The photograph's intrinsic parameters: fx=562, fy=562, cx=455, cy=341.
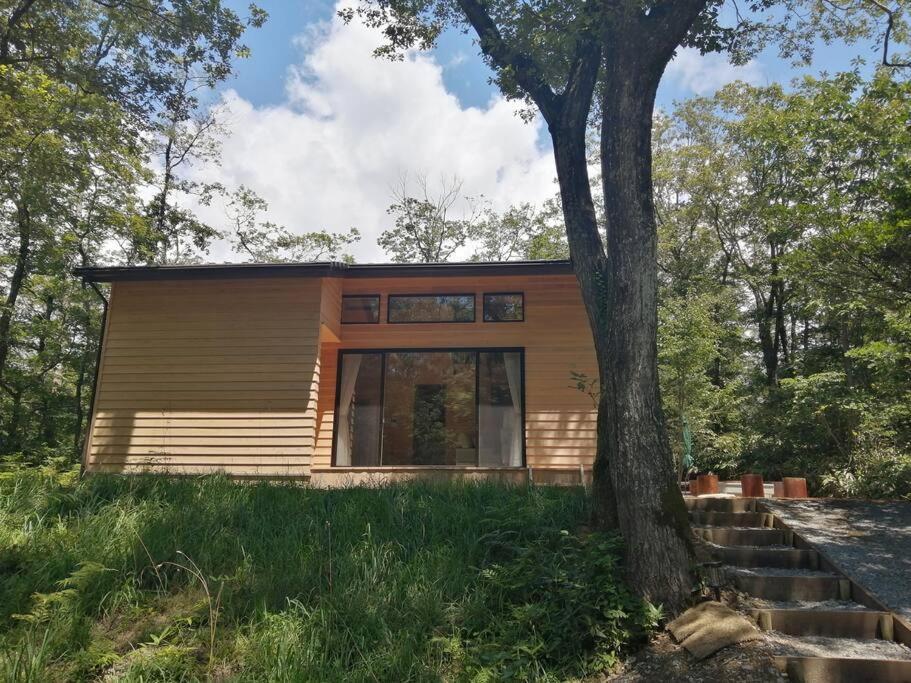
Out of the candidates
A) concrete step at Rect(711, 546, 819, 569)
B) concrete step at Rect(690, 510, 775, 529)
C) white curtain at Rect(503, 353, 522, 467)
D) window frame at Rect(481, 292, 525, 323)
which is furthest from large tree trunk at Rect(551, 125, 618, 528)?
white curtain at Rect(503, 353, 522, 467)

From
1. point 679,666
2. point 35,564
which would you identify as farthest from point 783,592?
point 35,564

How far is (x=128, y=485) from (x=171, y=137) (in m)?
17.6

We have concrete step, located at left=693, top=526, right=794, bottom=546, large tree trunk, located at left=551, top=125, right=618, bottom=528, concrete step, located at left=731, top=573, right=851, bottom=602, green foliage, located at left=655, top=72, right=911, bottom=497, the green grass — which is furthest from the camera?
green foliage, located at left=655, top=72, right=911, bottom=497

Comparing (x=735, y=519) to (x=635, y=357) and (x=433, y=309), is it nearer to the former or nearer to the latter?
(x=635, y=357)

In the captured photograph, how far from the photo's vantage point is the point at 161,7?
9227 mm

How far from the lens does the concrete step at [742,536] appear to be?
550cm

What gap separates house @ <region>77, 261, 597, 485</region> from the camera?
8.46 m

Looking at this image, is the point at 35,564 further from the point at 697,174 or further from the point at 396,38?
the point at 697,174

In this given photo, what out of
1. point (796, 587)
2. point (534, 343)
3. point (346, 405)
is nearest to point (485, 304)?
point (534, 343)

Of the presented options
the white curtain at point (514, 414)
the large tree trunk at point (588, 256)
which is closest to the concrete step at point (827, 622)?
the large tree trunk at point (588, 256)

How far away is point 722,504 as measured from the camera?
20.6ft

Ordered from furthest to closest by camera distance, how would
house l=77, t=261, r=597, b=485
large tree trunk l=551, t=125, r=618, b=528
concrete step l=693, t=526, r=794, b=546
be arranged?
house l=77, t=261, r=597, b=485 < concrete step l=693, t=526, r=794, b=546 < large tree trunk l=551, t=125, r=618, b=528

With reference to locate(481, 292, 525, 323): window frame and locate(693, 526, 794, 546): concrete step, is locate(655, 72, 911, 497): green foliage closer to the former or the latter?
locate(693, 526, 794, 546): concrete step

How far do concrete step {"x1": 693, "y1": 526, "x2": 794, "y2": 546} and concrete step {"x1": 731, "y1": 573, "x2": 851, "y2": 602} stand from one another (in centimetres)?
103
